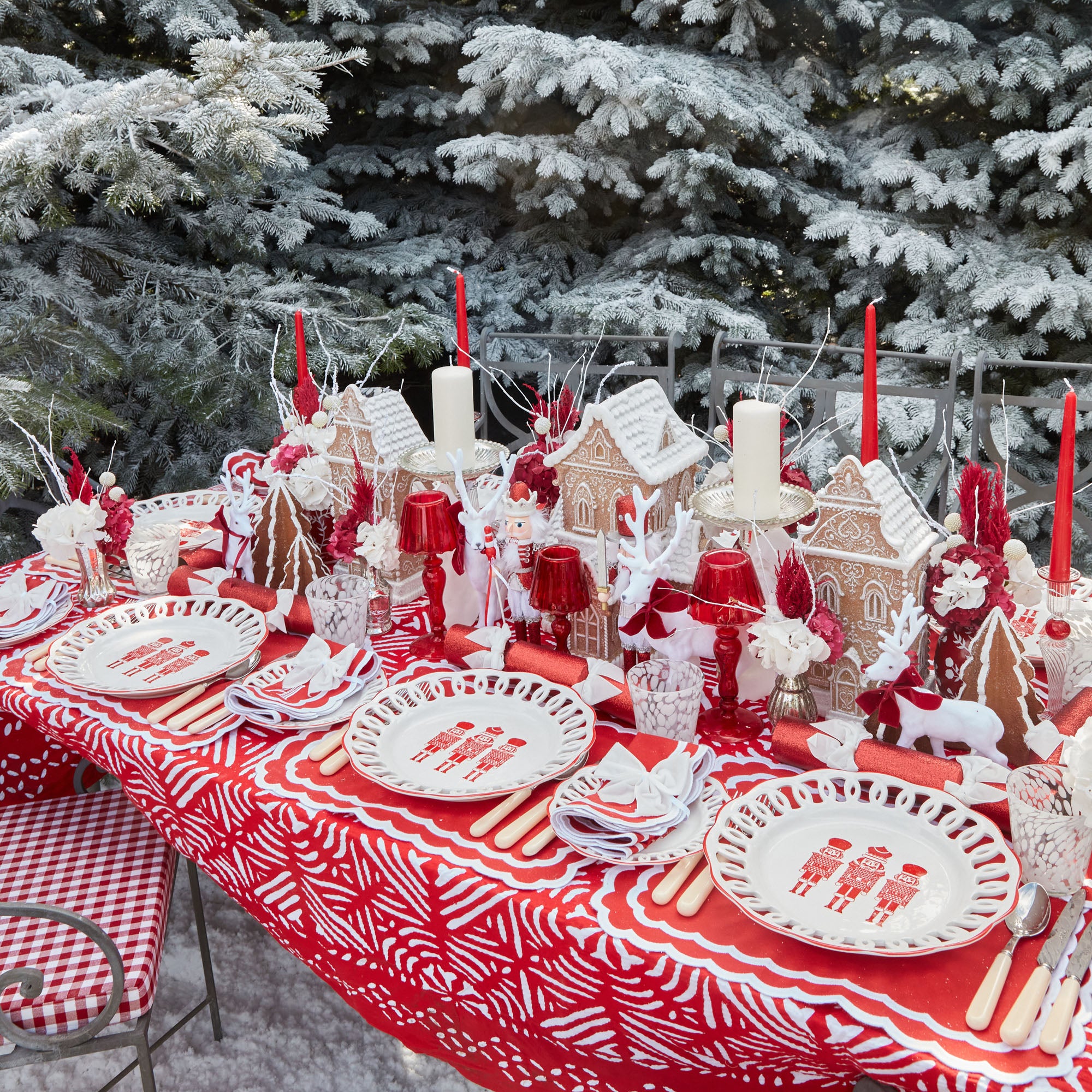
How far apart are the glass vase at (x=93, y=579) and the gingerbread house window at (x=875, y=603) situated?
1.28m

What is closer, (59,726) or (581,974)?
(581,974)

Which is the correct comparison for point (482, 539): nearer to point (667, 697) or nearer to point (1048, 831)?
point (667, 697)

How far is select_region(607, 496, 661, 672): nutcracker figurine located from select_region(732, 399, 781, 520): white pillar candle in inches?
5.4

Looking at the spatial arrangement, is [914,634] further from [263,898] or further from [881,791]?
[263,898]

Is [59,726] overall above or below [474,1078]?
above

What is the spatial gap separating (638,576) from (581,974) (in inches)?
19.3

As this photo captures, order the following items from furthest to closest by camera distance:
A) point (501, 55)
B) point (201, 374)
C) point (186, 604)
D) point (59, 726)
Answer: point (501, 55) → point (201, 374) → point (186, 604) → point (59, 726)

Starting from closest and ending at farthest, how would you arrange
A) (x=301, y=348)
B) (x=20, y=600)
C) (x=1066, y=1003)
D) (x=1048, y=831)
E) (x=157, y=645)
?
(x=1066, y=1003) < (x=1048, y=831) < (x=157, y=645) < (x=20, y=600) < (x=301, y=348)

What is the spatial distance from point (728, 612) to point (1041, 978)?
1.72 feet

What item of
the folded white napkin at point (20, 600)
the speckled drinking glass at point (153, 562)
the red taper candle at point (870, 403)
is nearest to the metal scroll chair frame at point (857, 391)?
the red taper candle at point (870, 403)

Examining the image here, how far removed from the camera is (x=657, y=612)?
4.14 feet

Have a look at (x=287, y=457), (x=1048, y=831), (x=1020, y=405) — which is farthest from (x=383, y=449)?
(x=1020, y=405)

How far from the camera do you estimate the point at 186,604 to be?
1618mm

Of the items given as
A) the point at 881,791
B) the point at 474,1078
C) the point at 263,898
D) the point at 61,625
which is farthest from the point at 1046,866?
the point at 61,625
